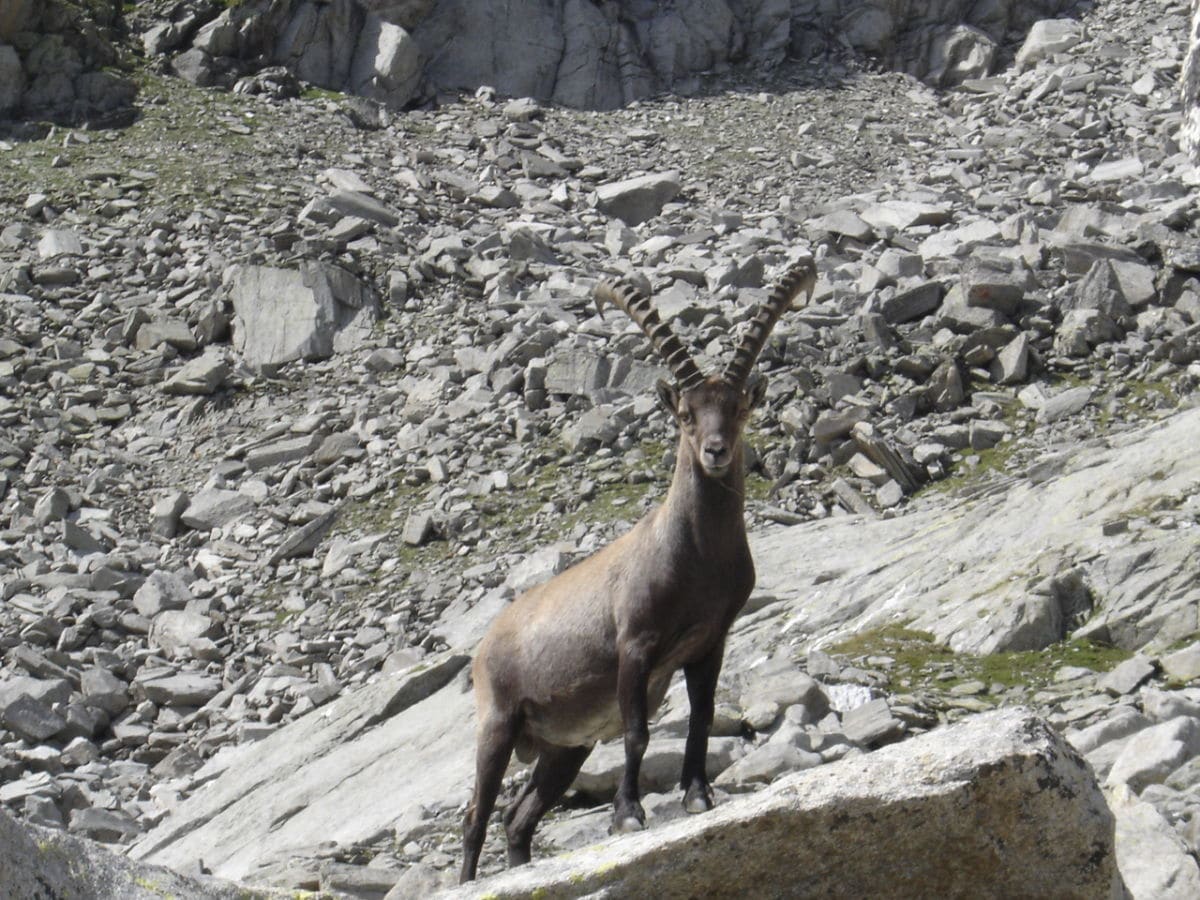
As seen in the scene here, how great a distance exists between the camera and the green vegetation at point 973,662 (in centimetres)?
1126

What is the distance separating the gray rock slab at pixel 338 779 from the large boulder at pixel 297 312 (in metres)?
11.7

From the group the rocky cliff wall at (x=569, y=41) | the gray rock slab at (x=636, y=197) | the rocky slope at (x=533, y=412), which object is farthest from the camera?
the rocky cliff wall at (x=569, y=41)

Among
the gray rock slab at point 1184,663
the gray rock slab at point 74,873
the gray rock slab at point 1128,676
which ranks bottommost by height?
the gray rock slab at point 1128,676

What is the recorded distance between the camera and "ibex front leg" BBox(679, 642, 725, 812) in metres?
7.86

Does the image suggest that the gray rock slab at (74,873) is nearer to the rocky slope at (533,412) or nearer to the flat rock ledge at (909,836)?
the flat rock ledge at (909,836)

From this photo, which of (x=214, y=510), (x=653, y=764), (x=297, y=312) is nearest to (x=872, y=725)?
(x=653, y=764)

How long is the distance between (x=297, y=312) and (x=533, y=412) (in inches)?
255

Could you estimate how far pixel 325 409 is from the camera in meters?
24.3

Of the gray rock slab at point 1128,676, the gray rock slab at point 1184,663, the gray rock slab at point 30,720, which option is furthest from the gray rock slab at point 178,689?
the gray rock slab at point 1184,663

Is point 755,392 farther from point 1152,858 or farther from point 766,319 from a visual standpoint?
point 1152,858

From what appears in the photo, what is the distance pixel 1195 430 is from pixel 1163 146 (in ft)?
61.7

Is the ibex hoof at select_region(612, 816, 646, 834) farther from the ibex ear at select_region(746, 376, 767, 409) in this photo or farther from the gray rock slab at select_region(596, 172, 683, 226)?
the gray rock slab at select_region(596, 172, 683, 226)

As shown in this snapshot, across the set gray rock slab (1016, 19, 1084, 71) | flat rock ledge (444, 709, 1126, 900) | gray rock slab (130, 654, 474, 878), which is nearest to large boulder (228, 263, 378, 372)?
gray rock slab (130, 654, 474, 878)

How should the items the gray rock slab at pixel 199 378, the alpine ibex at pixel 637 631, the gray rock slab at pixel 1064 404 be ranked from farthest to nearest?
the gray rock slab at pixel 199 378 < the gray rock slab at pixel 1064 404 < the alpine ibex at pixel 637 631
